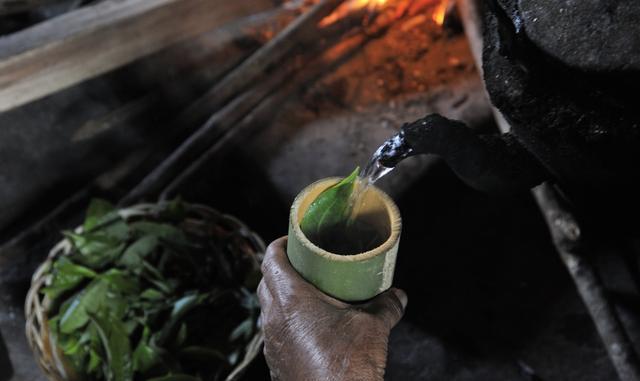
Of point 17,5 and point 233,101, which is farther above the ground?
point 17,5

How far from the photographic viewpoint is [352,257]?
1260 millimetres

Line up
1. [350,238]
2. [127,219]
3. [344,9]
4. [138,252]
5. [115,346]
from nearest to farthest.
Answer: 1. [350,238]
2. [115,346]
3. [138,252]
4. [127,219]
5. [344,9]

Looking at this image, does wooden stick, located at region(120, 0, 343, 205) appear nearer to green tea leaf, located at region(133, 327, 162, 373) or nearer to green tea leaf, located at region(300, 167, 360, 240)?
green tea leaf, located at region(133, 327, 162, 373)

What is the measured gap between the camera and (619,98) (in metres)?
1.32

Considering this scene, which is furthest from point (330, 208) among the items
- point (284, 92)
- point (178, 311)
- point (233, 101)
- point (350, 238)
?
point (284, 92)

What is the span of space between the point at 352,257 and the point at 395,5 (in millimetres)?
3388

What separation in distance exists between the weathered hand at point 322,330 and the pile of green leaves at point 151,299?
85cm

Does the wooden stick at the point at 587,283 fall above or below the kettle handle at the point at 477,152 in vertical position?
below

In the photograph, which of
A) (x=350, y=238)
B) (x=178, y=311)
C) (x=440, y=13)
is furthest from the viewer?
(x=440, y=13)

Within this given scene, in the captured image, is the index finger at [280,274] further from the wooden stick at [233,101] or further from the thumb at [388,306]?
the wooden stick at [233,101]

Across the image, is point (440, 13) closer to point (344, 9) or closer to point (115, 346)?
point (344, 9)

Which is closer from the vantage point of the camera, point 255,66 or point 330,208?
point 330,208

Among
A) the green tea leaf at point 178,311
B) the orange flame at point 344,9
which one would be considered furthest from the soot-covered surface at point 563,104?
the orange flame at point 344,9

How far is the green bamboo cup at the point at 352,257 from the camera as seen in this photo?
1.28m
